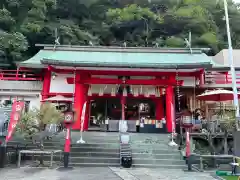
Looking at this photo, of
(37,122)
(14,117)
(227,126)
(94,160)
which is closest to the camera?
(14,117)

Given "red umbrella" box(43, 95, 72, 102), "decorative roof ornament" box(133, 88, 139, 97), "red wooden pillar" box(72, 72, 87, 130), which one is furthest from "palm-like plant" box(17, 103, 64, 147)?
"decorative roof ornament" box(133, 88, 139, 97)

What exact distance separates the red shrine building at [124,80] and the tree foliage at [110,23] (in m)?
7.54

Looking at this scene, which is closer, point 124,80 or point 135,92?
point 124,80

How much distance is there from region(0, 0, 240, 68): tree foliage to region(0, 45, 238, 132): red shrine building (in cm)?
754

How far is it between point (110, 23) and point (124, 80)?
58.2 feet

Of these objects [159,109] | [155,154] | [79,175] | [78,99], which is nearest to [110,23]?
[159,109]

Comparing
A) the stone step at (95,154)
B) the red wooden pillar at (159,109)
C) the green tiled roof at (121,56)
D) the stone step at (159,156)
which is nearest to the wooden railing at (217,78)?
the green tiled roof at (121,56)

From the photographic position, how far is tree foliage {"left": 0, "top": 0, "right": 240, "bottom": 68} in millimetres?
23656

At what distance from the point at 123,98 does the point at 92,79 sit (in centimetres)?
204

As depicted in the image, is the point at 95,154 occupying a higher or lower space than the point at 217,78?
lower

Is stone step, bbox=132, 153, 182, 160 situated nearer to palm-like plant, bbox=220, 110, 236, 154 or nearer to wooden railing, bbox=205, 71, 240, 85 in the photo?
palm-like plant, bbox=220, 110, 236, 154

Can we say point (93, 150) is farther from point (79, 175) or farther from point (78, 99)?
point (78, 99)

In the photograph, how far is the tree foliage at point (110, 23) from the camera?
77.6 feet

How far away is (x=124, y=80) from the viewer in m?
13.4
